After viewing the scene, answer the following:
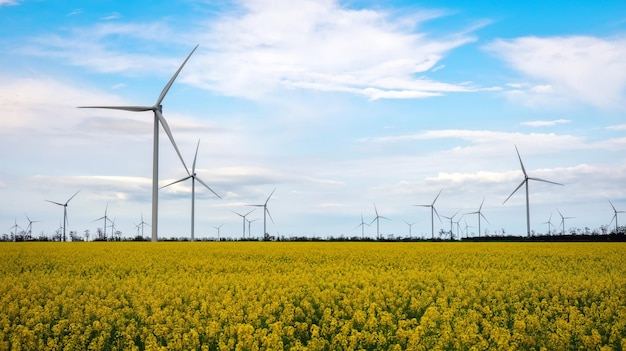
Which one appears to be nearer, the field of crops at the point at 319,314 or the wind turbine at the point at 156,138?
the field of crops at the point at 319,314

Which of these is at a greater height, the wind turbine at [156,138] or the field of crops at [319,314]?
the wind turbine at [156,138]

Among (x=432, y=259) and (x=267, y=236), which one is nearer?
(x=432, y=259)

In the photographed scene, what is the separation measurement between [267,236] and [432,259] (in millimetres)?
59855

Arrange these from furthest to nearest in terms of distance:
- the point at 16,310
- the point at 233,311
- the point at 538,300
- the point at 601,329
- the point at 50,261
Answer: the point at 50,261 < the point at 538,300 < the point at 16,310 < the point at 233,311 < the point at 601,329

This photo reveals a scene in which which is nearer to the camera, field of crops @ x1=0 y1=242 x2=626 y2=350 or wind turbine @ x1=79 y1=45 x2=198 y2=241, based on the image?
field of crops @ x1=0 y1=242 x2=626 y2=350

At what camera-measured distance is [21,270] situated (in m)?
28.8

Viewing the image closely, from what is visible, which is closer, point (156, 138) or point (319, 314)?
point (319, 314)

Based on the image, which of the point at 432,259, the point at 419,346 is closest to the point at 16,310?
the point at 419,346

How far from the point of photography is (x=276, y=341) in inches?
421

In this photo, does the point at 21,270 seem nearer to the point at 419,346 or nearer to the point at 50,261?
the point at 50,261

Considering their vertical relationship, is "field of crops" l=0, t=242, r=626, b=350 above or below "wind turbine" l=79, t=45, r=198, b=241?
below

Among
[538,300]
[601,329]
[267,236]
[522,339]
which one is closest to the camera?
[522,339]

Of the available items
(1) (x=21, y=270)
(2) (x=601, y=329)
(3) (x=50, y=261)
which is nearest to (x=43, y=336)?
(2) (x=601, y=329)

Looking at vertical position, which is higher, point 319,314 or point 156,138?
point 156,138
